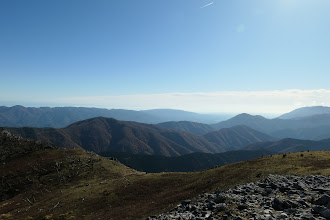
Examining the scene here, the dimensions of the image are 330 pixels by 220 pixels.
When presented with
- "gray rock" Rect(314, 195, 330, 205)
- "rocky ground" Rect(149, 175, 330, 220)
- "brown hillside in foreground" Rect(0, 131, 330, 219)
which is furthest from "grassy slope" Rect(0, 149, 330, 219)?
"gray rock" Rect(314, 195, 330, 205)

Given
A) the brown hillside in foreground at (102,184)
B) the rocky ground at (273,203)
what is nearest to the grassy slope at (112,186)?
the brown hillside in foreground at (102,184)

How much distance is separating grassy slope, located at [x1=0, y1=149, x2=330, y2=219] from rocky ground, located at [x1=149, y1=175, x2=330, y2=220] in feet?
27.3

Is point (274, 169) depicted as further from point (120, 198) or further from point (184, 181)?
point (120, 198)

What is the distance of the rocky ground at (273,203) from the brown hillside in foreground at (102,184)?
8.64m

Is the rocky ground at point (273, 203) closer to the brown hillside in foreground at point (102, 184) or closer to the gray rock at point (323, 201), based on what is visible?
the gray rock at point (323, 201)

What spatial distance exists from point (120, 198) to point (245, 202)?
3046cm

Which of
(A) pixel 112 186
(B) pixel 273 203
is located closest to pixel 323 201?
(B) pixel 273 203

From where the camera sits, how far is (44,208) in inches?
1622

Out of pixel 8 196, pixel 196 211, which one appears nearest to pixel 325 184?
pixel 196 211

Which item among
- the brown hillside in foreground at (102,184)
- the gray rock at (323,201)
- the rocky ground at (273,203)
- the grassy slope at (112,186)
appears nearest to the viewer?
the rocky ground at (273,203)

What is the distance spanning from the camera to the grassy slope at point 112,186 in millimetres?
32250

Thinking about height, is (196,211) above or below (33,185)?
above

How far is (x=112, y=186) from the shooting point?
162 ft

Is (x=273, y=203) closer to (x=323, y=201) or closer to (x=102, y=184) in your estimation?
(x=323, y=201)
